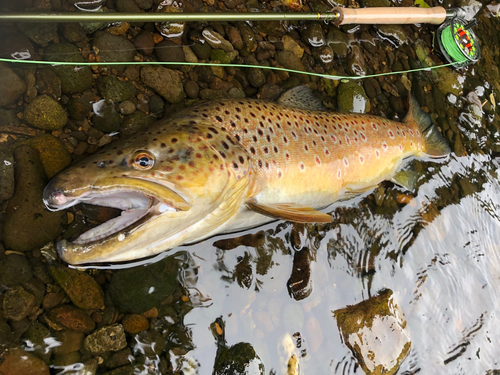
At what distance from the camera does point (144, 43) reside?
2.66m

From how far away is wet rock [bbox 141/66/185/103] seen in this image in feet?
8.54

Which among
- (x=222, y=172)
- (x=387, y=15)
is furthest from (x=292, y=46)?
(x=222, y=172)

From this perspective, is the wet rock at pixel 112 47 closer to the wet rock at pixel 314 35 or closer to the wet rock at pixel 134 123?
the wet rock at pixel 134 123

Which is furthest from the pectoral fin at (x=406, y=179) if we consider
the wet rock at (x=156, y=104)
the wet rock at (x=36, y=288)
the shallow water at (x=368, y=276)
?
the wet rock at (x=36, y=288)

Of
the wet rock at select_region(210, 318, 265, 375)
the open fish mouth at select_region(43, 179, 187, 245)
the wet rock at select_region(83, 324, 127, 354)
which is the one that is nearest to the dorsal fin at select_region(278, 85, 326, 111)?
the open fish mouth at select_region(43, 179, 187, 245)

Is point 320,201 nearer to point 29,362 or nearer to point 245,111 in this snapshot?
point 245,111

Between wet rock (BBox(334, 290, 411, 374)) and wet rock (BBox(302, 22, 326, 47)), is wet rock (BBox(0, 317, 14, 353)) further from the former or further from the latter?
wet rock (BBox(302, 22, 326, 47))

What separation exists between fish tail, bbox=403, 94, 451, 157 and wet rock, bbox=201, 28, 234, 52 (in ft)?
6.29

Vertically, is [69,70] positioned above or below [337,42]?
below

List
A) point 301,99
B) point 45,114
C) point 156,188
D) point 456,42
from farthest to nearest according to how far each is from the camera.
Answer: point 456,42 < point 301,99 < point 45,114 < point 156,188

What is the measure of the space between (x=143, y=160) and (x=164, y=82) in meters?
0.94

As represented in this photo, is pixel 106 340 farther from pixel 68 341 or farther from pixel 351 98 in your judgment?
pixel 351 98

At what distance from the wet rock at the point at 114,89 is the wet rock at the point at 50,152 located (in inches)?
19.4

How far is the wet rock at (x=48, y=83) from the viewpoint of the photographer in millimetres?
2277
